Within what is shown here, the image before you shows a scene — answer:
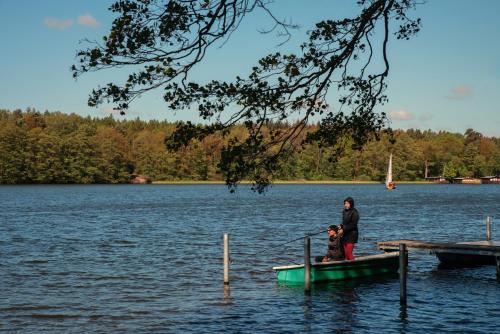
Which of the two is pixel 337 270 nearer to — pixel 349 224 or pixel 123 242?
pixel 349 224

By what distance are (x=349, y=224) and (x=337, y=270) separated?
207 cm

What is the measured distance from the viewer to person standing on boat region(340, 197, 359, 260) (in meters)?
23.1

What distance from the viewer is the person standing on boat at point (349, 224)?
23125 millimetres

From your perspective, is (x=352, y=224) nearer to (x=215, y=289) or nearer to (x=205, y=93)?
(x=215, y=289)

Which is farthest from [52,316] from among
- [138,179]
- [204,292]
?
[138,179]

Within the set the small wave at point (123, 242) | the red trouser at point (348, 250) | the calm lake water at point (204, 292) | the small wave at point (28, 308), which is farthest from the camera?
the small wave at point (123, 242)

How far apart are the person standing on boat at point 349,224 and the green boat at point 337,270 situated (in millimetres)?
691

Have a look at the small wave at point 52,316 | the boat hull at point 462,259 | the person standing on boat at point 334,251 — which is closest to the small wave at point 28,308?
the small wave at point 52,316

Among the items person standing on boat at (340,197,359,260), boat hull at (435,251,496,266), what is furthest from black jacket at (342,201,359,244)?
boat hull at (435,251,496,266)

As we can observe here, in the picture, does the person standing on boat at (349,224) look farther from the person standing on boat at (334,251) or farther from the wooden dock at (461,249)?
the wooden dock at (461,249)

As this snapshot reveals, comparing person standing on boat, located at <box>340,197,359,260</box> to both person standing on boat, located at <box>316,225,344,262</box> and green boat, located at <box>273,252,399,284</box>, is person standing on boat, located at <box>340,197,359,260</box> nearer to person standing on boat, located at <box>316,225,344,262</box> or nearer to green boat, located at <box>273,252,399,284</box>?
person standing on boat, located at <box>316,225,344,262</box>

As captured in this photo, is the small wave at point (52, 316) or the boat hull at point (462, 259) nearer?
the small wave at point (52, 316)

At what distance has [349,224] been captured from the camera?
23188 mm

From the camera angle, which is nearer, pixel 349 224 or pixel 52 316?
pixel 52 316
